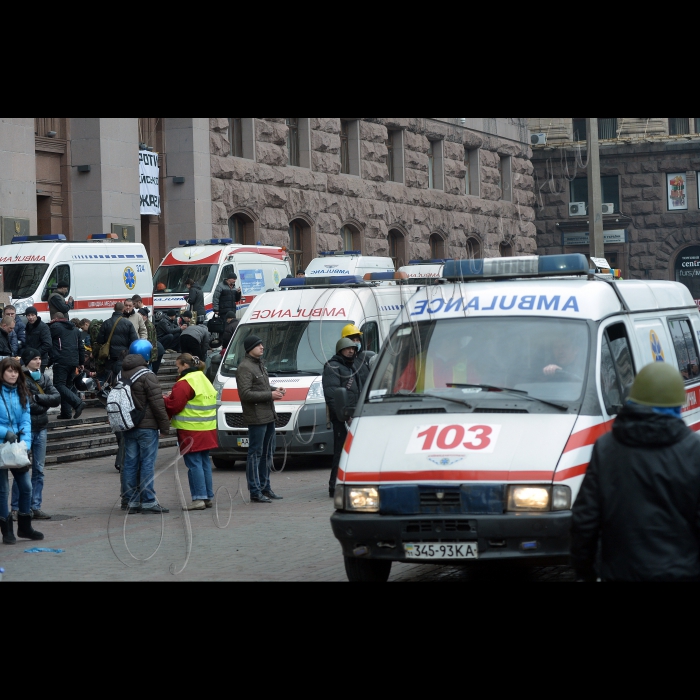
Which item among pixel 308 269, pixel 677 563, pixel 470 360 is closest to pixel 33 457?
pixel 470 360

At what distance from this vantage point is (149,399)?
12.8 metres

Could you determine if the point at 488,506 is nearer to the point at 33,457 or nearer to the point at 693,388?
the point at 693,388

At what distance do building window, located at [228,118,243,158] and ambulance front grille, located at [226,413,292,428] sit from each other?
17.6 metres

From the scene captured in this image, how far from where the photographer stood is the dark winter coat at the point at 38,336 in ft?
59.3

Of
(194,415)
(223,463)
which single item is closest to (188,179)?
(223,463)

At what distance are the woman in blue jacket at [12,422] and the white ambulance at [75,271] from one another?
11.1m

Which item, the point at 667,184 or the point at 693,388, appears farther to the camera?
the point at 667,184

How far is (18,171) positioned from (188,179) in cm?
616

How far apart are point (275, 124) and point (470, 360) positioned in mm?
25331

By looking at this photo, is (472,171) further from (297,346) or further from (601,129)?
(297,346)

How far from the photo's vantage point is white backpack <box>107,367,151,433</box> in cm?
1263

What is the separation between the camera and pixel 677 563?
486cm

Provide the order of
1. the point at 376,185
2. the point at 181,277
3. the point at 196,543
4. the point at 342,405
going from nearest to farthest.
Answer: the point at 342,405, the point at 196,543, the point at 181,277, the point at 376,185

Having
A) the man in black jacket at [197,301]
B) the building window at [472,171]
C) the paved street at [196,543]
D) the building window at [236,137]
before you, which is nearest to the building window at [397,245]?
the building window at [472,171]
